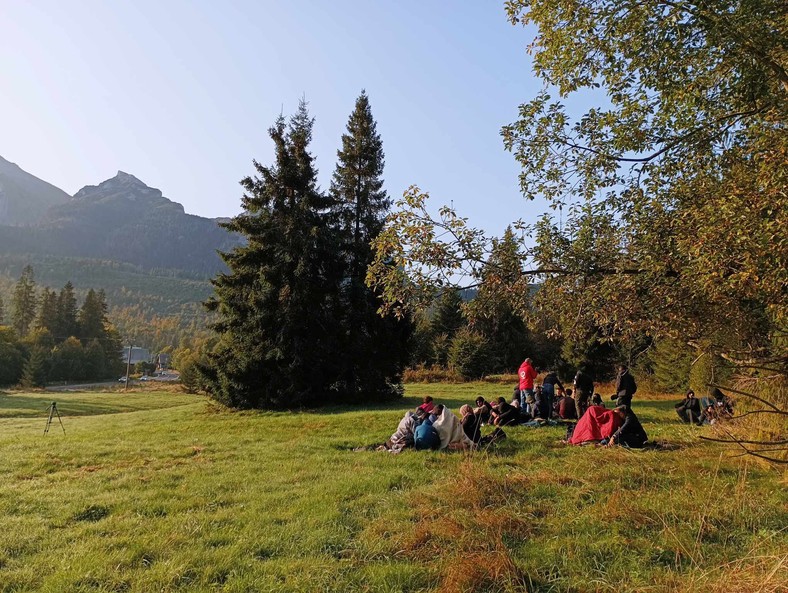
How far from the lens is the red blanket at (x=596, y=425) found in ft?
36.5

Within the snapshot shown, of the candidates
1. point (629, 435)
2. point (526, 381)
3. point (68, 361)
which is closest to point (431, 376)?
point (526, 381)

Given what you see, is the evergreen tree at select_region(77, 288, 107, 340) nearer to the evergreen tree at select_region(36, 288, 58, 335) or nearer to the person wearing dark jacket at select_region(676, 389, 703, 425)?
the evergreen tree at select_region(36, 288, 58, 335)

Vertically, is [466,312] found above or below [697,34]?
below

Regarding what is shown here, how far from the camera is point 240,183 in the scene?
2589 cm

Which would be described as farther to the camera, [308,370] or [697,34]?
[308,370]

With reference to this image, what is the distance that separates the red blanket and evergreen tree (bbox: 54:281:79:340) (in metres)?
98.8

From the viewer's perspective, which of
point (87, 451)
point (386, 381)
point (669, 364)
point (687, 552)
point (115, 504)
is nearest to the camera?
point (687, 552)

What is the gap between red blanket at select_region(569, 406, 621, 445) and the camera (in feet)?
36.5

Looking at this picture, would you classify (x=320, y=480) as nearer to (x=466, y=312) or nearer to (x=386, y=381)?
(x=466, y=312)

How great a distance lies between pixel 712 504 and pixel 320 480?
566cm

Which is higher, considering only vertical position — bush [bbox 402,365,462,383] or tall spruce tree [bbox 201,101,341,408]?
tall spruce tree [bbox 201,101,341,408]

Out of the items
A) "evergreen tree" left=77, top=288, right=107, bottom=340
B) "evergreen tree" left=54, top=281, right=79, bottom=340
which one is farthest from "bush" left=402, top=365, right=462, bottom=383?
"evergreen tree" left=54, top=281, right=79, bottom=340

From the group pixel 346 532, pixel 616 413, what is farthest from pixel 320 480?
pixel 616 413

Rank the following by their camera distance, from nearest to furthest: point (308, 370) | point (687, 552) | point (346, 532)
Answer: point (687, 552) < point (346, 532) < point (308, 370)
